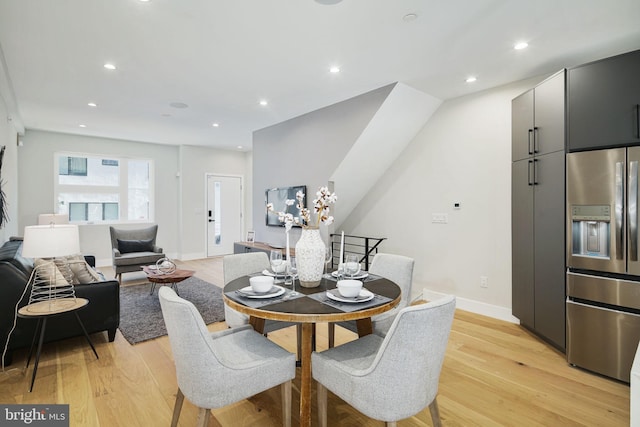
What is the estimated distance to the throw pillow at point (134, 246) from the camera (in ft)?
17.6

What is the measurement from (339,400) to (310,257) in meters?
0.97

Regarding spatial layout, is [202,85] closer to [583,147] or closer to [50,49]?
[50,49]

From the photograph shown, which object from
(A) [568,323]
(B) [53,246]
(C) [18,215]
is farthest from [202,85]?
(C) [18,215]

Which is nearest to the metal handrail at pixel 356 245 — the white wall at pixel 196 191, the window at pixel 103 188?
the white wall at pixel 196 191

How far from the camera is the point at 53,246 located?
2439 mm

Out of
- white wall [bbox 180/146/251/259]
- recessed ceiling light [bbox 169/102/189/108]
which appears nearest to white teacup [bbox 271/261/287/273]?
recessed ceiling light [bbox 169/102/189/108]

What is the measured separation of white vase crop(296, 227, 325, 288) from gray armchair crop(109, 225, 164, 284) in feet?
13.4

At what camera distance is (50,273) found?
2.67m

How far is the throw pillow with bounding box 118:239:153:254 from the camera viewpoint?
17.6 feet

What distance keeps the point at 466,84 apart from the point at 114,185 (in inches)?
262

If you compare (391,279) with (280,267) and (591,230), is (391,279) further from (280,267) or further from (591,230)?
(591,230)

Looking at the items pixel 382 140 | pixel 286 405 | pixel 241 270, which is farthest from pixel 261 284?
pixel 382 140

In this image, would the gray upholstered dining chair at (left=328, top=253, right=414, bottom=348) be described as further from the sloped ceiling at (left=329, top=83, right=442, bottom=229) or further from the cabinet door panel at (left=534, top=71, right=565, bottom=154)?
the sloped ceiling at (left=329, top=83, right=442, bottom=229)

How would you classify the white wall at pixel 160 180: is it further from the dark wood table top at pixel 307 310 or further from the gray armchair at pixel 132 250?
the dark wood table top at pixel 307 310
